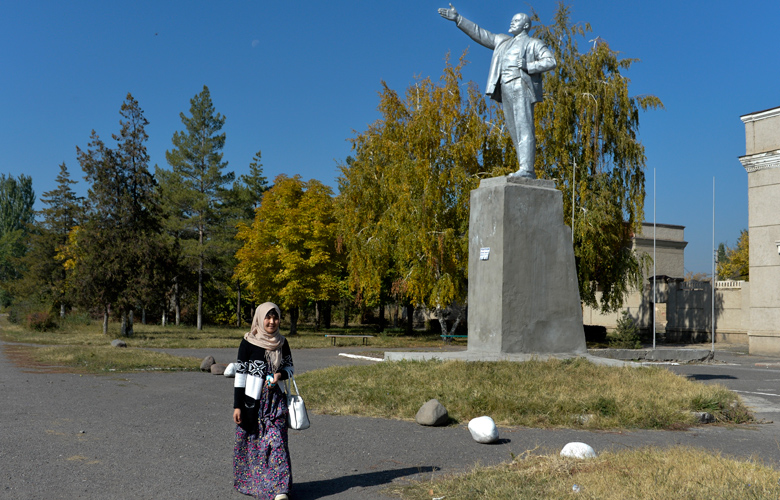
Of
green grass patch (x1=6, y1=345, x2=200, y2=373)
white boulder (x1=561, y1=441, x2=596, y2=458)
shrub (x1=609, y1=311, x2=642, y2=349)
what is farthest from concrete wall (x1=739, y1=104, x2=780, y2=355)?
white boulder (x1=561, y1=441, x2=596, y2=458)

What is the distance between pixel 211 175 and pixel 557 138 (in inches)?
1232

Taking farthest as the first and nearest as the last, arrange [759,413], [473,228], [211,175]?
[211,175] < [473,228] < [759,413]

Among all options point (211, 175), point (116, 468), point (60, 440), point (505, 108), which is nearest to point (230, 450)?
point (116, 468)

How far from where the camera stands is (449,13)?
12.6 meters

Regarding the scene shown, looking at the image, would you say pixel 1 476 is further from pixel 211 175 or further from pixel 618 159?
pixel 211 175

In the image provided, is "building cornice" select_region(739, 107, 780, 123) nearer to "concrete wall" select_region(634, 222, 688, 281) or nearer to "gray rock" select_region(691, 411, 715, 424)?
"concrete wall" select_region(634, 222, 688, 281)

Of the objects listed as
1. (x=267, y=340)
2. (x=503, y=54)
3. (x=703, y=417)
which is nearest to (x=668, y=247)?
(x=503, y=54)

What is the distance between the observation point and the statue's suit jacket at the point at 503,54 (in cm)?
1232

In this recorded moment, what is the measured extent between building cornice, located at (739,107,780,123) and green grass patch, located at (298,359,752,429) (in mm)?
18397

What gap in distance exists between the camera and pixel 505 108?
1297cm

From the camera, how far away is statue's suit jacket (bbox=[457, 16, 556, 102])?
12.3 metres

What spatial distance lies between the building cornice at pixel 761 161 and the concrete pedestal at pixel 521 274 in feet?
55.8

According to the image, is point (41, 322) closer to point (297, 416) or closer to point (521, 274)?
point (521, 274)

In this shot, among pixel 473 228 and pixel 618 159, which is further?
pixel 618 159
